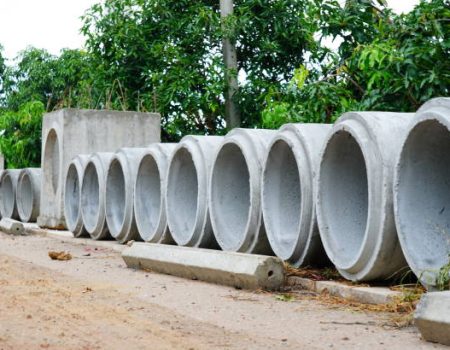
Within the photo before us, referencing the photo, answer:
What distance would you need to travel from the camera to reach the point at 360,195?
27.5 ft

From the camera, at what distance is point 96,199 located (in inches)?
562

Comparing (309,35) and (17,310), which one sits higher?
(309,35)

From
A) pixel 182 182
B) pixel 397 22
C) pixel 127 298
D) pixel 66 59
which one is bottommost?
pixel 127 298

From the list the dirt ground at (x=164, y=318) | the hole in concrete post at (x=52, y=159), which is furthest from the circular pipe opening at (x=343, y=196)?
the hole in concrete post at (x=52, y=159)

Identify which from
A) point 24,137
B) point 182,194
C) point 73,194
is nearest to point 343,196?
point 182,194

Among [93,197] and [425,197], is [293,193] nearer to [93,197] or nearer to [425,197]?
[425,197]

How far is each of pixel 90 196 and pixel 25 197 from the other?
5926 millimetres

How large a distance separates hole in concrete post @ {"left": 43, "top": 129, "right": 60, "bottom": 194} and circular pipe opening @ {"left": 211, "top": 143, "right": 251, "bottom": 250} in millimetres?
7256

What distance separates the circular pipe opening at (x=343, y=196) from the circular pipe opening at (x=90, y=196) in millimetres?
6267

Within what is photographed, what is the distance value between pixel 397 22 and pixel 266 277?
5.61 meters

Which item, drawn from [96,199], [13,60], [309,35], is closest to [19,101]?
[13,60]

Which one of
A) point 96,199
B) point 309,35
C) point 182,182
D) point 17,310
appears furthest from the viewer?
point 309,35

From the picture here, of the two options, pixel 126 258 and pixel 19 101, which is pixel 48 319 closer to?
pixel 126 258

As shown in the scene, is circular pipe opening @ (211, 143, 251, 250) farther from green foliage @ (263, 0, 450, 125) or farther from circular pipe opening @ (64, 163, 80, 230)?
circular pipe opening @ (64, 163, 80, 230)
